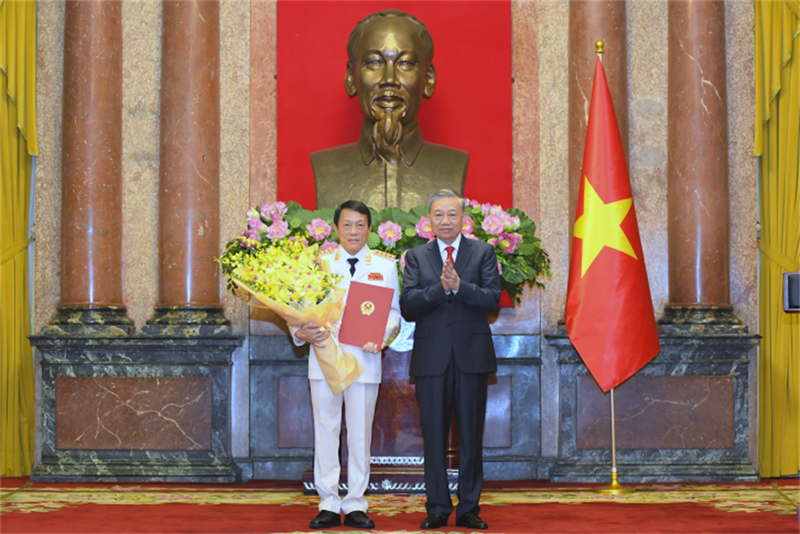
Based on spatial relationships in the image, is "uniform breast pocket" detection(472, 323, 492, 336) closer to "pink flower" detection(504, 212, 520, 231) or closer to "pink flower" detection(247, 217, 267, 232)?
"pink flower" detection(504, 212, 520, 231)

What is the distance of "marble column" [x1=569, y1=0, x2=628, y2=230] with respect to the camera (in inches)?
270

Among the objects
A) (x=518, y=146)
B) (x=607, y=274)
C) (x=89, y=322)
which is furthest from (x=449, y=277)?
(x=89, y=322)

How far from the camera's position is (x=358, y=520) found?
171 inches

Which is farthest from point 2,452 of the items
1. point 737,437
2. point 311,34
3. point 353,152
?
point 737,437

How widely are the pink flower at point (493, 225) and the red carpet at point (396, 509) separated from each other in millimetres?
1612

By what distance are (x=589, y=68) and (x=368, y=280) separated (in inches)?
129

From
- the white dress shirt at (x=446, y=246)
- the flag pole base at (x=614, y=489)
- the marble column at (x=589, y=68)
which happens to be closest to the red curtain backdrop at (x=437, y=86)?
the marble column at (x=589, y=68)

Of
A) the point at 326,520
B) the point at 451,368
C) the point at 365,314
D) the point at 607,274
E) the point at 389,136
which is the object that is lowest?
the point at 326,520

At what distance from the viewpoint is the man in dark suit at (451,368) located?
4.33 meters

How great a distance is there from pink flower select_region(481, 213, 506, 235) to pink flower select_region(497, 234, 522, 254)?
0.07 metres

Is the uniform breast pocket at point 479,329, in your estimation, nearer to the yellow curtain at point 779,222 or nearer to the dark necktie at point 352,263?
the dark necktie at point 352,263

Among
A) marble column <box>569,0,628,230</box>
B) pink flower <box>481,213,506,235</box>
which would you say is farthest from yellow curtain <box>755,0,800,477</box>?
pink flower <box>481,213,506,235</box>

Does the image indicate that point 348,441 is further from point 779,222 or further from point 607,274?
point 779,222

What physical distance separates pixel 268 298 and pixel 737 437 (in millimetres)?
3758
